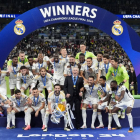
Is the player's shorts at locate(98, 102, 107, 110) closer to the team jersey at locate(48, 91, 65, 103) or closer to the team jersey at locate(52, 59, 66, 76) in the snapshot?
the team jersey at locate(48, 91, 65, 103)

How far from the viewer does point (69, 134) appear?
6.73 meters

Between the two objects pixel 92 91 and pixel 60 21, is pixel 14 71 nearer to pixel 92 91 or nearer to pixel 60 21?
pixel 60 21

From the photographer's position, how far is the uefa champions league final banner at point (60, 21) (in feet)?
29.9

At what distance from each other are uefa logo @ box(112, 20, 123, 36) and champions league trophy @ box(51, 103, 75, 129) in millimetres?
3310

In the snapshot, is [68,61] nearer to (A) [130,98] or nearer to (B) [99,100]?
(B) [99,100]

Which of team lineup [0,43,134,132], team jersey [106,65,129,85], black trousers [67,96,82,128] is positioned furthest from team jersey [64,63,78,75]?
team jersey [106,65,129,85]

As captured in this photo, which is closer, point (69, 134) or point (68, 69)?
point (69, 134)

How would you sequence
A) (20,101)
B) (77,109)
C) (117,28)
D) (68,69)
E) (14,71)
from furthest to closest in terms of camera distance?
(117,28) < (14,71) < (68,69) < (20,101) < (77,109)

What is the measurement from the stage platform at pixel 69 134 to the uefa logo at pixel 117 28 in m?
3.37

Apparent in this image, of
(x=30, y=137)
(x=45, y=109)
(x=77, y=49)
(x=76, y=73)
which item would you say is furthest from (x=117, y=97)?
(x=77, y=49)

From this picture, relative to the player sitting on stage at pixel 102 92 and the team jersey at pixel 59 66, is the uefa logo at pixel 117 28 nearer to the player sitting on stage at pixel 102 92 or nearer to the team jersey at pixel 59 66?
the team jersey at pixel 59 66

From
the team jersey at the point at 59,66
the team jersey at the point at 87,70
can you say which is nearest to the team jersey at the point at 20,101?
the team jersey at the point at 59,66

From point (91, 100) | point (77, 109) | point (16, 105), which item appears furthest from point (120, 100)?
point (16, 105)

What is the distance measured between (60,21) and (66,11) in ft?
1.18
